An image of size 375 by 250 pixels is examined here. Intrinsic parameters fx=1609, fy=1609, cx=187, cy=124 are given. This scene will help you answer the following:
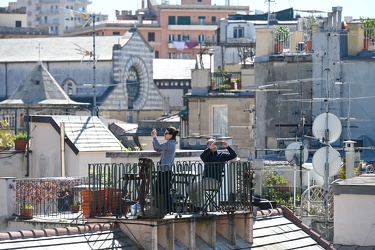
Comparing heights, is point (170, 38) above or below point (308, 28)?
above

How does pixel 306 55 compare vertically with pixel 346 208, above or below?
above

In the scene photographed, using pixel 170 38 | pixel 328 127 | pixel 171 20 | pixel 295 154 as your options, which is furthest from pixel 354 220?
pixel 170 38

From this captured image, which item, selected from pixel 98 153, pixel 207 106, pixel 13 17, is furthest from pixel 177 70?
pixel 98 153

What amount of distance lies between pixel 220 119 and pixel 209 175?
127ft

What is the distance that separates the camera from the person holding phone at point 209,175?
22.2 metres

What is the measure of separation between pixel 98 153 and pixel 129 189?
Answer: 61.9ft

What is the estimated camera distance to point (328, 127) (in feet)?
105

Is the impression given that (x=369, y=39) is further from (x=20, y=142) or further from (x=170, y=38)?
(x=170, y=38)

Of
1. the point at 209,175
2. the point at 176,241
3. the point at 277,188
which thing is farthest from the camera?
the point at 277,188

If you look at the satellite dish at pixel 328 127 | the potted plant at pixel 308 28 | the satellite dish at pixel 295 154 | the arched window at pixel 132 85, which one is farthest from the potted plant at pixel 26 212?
the arched window at pixel 132 85

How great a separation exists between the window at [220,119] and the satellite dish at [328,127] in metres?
27.7

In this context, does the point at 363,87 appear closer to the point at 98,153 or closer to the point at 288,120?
the point at 288,120

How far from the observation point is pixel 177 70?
131750 mm

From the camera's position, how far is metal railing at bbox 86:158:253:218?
21.6 m
